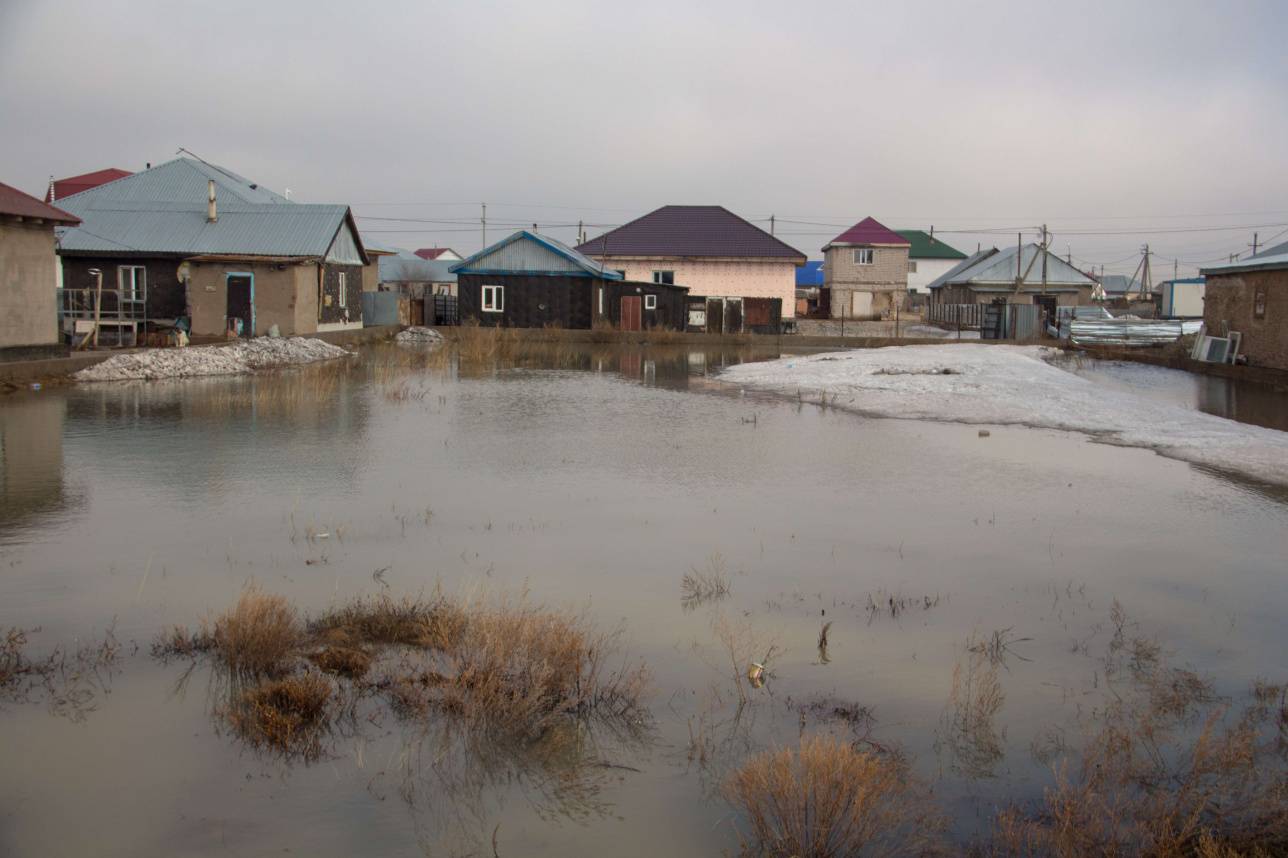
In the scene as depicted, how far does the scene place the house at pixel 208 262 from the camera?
31922 millimetres

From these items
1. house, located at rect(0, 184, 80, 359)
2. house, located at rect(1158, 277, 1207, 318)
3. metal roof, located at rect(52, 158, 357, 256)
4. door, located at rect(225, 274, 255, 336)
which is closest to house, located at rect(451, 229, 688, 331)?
metal roof, located at rect(52, 158, 357, 256)

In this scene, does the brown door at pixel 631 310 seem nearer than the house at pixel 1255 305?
No

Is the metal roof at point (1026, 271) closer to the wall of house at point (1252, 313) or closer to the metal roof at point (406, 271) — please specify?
the wall of house at point (1252, 313)

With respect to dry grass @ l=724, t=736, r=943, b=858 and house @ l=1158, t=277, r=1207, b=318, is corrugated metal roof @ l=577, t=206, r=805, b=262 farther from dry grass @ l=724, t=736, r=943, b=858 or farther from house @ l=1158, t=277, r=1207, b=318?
dry grass @ l=724, t=736, r=943, b=858

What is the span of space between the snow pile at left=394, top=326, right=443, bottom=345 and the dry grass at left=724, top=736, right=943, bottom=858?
35.1 metres

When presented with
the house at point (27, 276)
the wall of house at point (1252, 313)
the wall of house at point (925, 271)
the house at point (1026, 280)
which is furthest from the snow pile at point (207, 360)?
the wall of house at point (925, 271)

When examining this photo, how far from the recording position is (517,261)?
4522 centimetres

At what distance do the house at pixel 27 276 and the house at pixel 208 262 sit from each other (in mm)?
7746

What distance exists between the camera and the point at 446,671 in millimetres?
6109

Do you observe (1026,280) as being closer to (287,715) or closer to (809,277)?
(809,277)

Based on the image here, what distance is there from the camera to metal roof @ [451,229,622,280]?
4453cm

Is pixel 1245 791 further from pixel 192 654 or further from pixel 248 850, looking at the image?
pixel 192 654

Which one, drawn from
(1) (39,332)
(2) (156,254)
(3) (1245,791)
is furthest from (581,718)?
(2) (156,254)

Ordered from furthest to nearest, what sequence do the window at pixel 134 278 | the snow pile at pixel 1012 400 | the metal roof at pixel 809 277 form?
the metal roof at pixel 809 277 → the window at pixel 134 278 → the snow pile at pixel 1012 400
